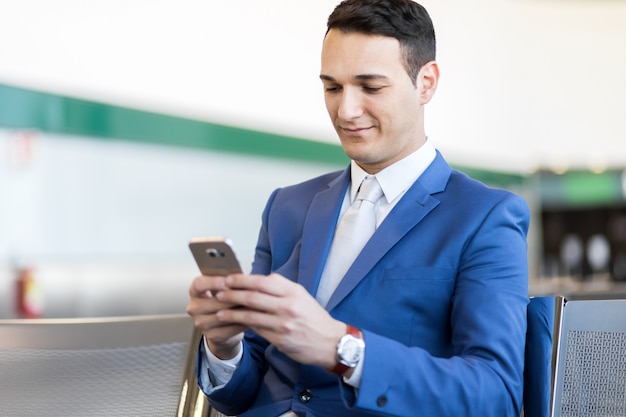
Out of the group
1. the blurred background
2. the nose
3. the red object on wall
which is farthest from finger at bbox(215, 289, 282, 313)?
the red object on wall

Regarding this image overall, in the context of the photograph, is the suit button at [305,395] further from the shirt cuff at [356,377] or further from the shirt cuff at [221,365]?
the shirt cuff at [356,377]

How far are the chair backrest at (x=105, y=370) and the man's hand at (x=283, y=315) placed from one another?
0.41 m

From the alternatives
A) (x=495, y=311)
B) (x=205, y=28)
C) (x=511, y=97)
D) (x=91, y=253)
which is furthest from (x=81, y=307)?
(x=511, y=97)

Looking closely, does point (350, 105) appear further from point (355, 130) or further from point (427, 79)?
point (427, 79)

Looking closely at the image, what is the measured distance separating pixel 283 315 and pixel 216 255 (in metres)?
0.14

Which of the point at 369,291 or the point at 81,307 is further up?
the point at 369,291

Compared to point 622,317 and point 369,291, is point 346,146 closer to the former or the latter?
point 369,291

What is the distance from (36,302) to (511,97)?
6642mm

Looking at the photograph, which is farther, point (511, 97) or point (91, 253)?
point (511, 97)

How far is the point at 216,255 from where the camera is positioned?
55.0 inches

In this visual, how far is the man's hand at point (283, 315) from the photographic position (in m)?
1.35

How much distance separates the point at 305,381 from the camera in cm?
169

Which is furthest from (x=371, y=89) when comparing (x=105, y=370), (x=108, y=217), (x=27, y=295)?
(x=108, y=217)

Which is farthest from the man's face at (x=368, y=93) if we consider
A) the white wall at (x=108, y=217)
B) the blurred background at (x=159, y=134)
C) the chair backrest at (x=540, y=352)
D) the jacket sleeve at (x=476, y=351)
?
the white wall at (x=108, y=217)
